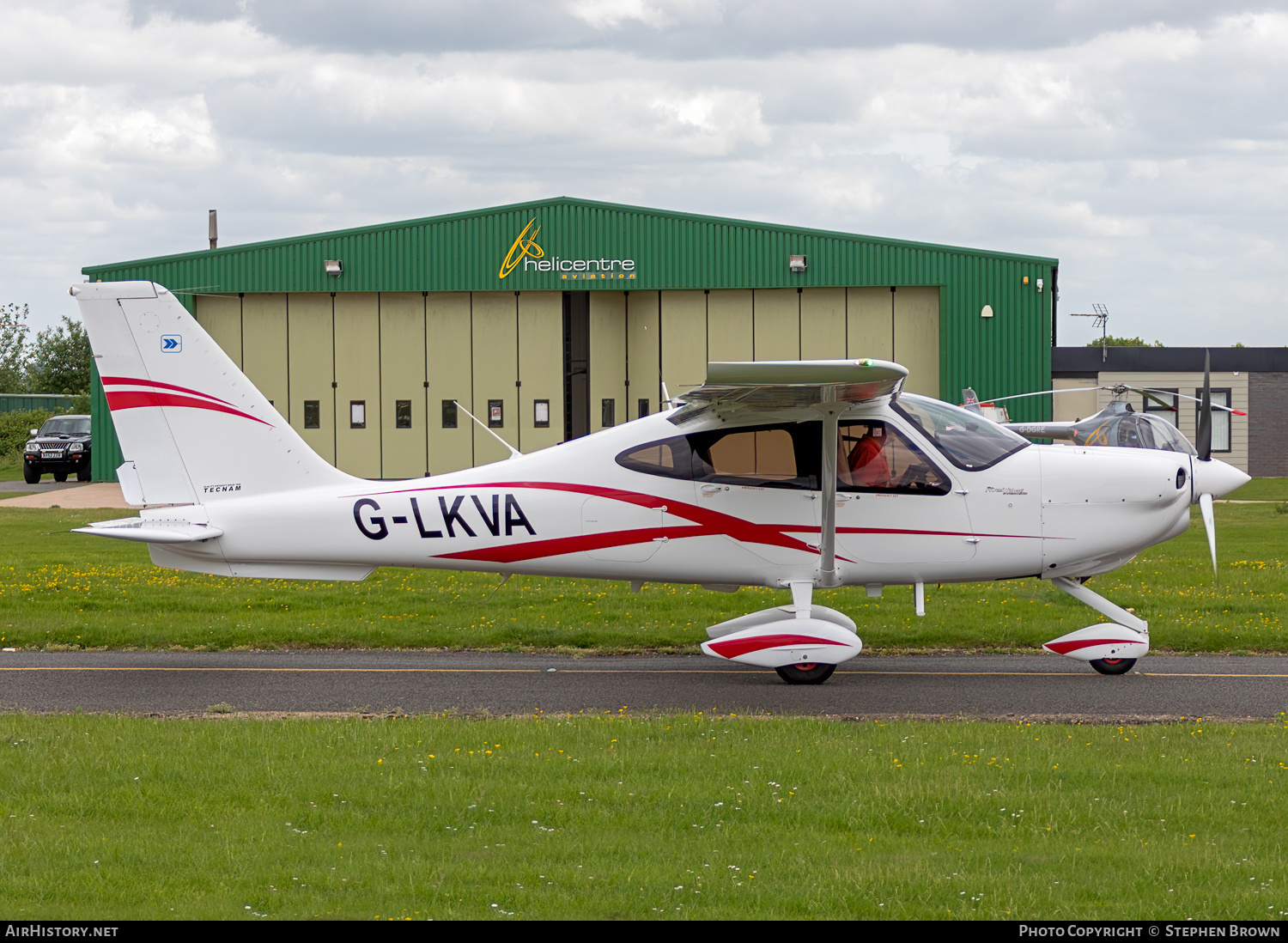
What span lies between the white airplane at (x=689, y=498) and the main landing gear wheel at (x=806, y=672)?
0.05 feet

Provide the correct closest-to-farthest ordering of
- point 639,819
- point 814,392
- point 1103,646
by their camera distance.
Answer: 1. point 639,819
2. point 814,392
3. point 1103,646

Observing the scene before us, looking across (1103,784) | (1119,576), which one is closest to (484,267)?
(1119,576)

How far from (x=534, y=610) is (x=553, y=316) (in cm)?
2118

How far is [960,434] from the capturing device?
1034cm

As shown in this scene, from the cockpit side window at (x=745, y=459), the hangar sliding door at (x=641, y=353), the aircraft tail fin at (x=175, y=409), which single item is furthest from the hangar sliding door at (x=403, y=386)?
the cockpit side window at (x=745, y=459)

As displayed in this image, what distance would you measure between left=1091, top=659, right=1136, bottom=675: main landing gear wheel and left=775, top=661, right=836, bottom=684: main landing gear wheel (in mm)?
2182

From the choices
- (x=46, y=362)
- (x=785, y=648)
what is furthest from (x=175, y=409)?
(x=46, y=362)

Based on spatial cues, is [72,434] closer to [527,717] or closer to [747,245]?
[747,245]

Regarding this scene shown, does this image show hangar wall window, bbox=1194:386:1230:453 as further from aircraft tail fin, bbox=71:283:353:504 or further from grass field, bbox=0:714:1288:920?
aircraft tail fin, bbox=71:283:353:504

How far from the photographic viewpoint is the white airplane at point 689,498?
33.1 ft

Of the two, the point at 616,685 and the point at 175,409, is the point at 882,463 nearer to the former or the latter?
the point at 616,685
